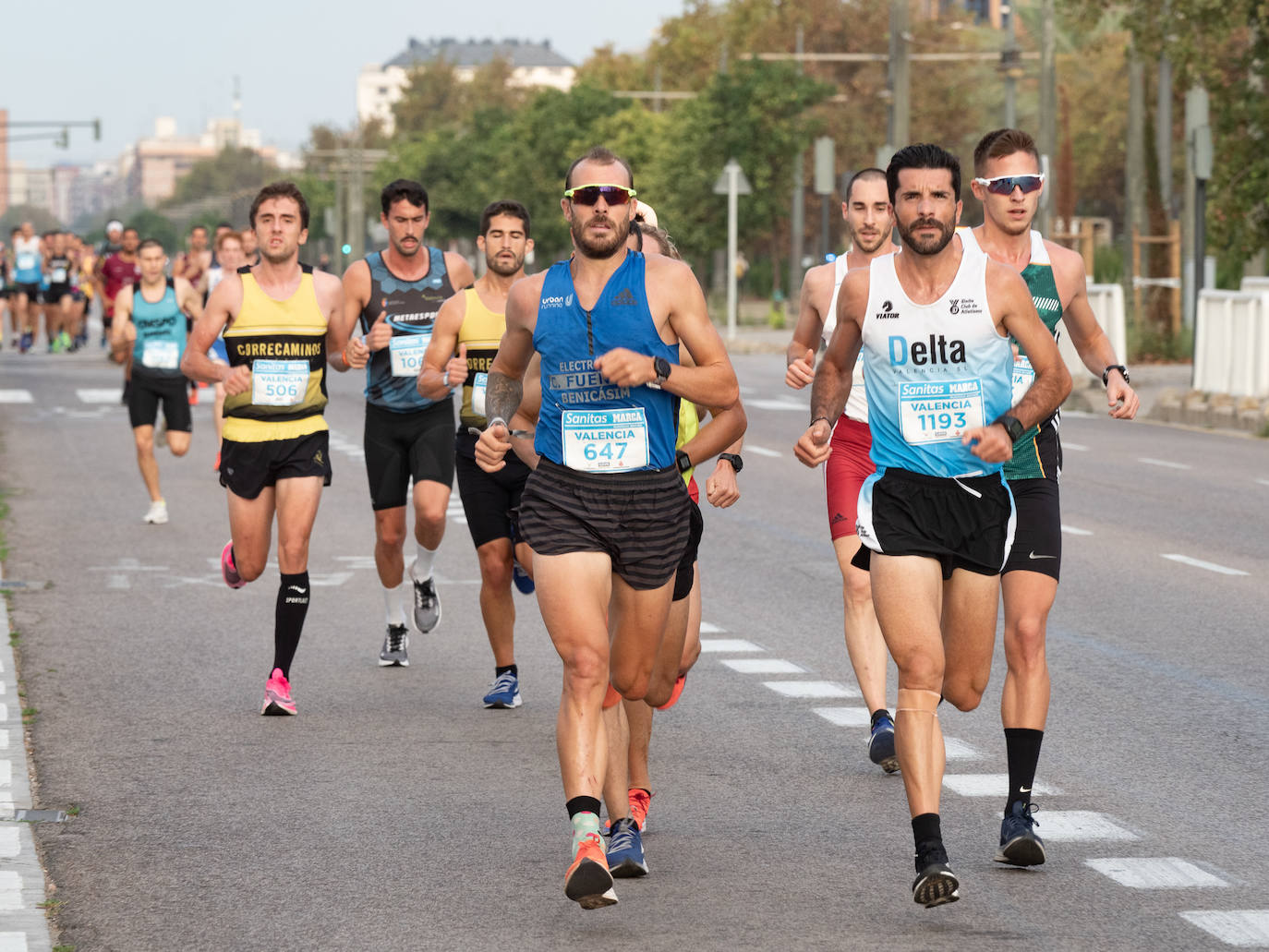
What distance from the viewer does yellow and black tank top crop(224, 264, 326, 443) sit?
974cm

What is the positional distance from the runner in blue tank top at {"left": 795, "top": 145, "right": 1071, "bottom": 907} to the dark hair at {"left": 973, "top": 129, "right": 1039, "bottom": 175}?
111cm

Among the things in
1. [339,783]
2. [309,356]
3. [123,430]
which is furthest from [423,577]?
[123,430]

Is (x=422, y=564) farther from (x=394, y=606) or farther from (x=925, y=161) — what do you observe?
(x=925, y=161)

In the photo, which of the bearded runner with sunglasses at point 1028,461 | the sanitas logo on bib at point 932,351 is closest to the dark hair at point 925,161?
the bearded runner with sunglasses at point 1028,461

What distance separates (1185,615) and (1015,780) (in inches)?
211

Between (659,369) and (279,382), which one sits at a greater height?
(659,369)

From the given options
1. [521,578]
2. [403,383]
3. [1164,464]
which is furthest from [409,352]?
[1164,464]

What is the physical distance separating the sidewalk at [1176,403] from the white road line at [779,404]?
0.81 m

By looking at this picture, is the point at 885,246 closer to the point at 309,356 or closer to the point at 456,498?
the point at 309,356

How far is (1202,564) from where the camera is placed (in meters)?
14.0

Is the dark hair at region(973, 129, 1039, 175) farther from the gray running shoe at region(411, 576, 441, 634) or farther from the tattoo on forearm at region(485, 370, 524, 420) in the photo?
the gray running shoe at region(411, 576, 441, 634)

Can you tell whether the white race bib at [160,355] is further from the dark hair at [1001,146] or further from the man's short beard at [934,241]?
the man's short beard at [934,241]

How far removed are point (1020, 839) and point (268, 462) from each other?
4.19 metres

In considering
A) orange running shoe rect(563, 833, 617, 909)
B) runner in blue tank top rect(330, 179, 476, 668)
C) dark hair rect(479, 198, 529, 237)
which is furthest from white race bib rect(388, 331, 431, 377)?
orange running shoe rect(563, 833, 617, 909)
